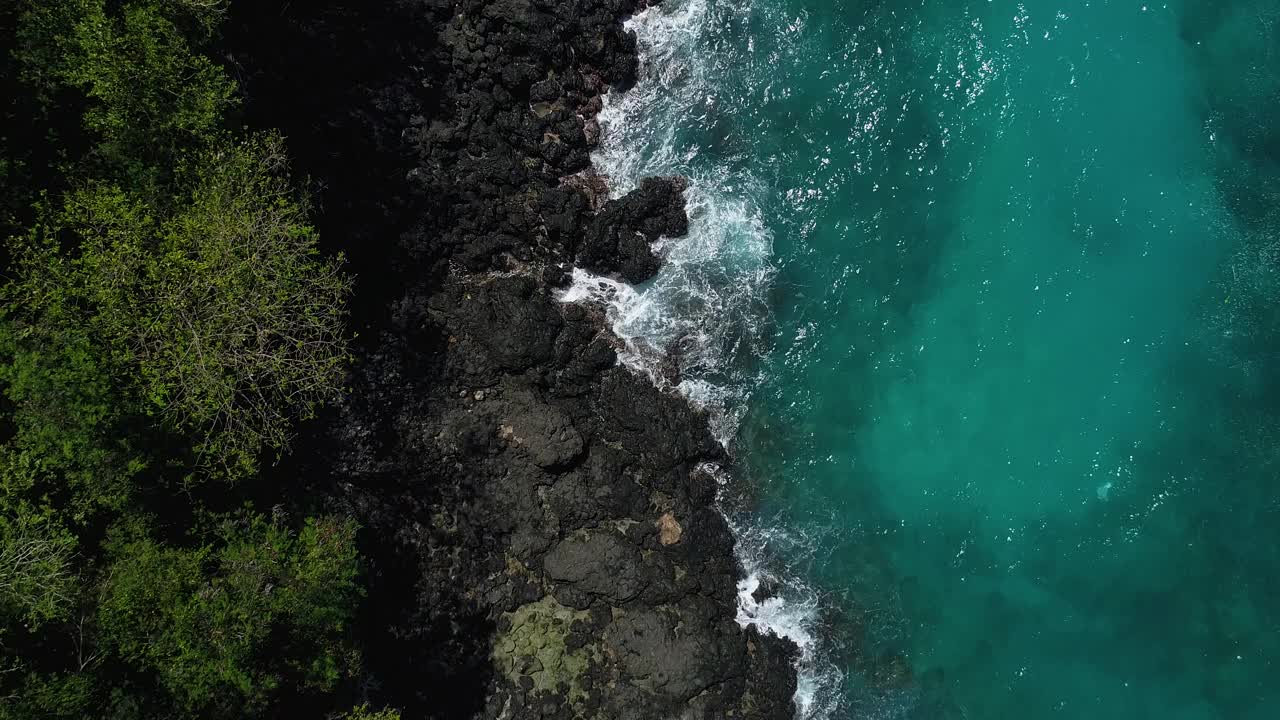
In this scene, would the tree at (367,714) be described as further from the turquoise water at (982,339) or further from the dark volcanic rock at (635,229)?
the dark volcanic rock at (635,229)

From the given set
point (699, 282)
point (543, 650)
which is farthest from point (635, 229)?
point (543, 650)

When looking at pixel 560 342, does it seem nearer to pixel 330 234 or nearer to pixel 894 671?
pixel 330 234

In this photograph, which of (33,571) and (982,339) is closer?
(33,571)

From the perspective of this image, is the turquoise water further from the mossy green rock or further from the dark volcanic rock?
the mossy green rock

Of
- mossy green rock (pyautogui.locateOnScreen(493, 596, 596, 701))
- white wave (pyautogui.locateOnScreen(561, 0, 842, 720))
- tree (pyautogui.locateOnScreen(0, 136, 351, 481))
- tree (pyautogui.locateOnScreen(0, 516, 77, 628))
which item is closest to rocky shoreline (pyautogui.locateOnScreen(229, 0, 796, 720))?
mossy green rock (pyautogui.locateOnScreen(493, 596, 596, 701))

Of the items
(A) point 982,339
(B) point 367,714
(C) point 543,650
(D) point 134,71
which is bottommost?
(C) point 543,650

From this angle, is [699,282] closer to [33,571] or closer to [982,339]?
[982,339]

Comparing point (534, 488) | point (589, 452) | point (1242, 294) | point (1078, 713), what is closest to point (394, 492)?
point (534, 488)
